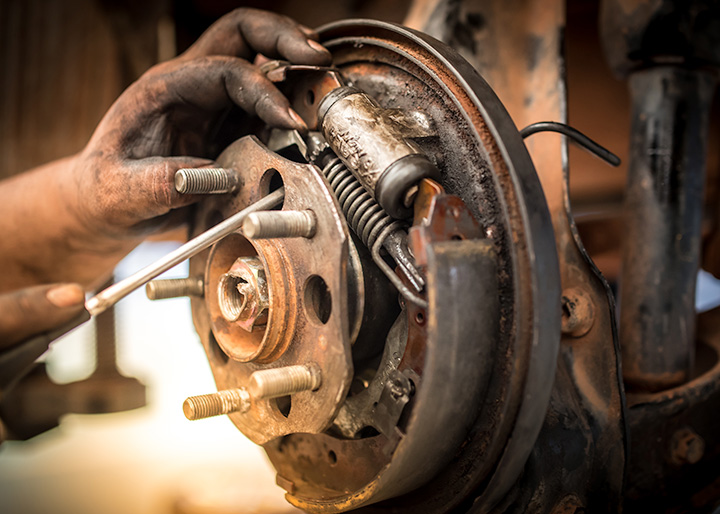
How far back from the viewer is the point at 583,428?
0.65 metres

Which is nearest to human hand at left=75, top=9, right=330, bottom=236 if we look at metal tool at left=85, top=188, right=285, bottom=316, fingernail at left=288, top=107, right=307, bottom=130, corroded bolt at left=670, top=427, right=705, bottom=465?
fingernail at left=288, top=107, right=307, bottom=130

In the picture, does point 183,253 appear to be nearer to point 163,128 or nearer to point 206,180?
point 206,180

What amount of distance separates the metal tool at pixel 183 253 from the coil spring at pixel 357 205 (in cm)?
6

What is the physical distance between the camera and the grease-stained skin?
2.30ft

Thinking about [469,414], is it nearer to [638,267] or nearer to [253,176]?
[253,176]

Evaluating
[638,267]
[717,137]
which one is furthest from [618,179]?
[638,267]

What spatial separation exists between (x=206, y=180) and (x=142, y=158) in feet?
0.65

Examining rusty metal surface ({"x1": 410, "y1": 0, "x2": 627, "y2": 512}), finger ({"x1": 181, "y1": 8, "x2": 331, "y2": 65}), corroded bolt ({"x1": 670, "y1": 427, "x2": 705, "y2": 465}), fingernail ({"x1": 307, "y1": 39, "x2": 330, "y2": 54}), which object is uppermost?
finger ({"x1": 181, "y1": 8, "x2": 331, "y2": 65})

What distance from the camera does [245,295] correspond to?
604mm

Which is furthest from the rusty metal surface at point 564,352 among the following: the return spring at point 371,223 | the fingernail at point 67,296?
the fingernail at point 67,296

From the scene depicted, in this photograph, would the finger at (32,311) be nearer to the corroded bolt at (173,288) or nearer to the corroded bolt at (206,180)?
the corroded bolt at (173,288)

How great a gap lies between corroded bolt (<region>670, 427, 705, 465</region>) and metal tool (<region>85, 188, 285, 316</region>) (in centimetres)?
68

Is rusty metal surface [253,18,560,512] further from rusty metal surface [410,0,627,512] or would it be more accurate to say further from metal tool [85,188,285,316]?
metal tool [85,188,285,316]

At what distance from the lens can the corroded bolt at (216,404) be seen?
1.90 ft
